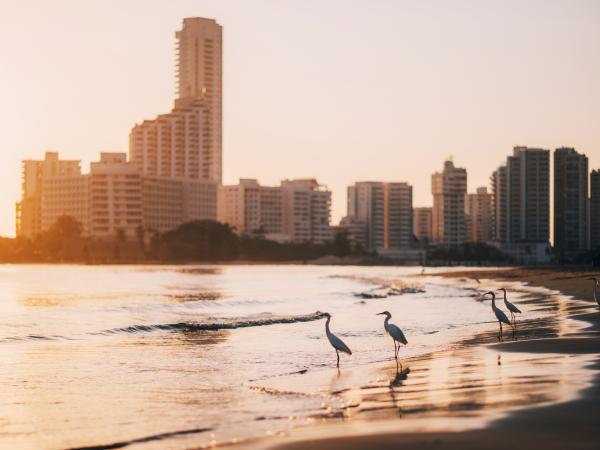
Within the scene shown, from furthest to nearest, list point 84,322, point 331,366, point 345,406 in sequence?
point 84,322, point 331,366, point 345,406

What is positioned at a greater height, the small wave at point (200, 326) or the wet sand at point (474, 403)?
the wet sand at point (474, 403)

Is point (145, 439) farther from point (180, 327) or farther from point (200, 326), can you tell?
point (180, 327)

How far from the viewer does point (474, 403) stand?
12789 millimetres

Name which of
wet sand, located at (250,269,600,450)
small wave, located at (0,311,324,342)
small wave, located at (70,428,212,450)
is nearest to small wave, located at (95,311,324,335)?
small wave, located at (0,311,324,342)

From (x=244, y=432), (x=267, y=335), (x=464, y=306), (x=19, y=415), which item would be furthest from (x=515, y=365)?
(x=464, y=306)

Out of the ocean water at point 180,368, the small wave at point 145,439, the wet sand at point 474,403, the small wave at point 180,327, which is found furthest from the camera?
the small wave at point 180,327

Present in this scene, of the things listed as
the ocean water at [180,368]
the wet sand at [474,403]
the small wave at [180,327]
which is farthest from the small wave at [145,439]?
the small wave at [180,327]

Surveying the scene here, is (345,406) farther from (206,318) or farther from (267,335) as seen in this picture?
(206,318)

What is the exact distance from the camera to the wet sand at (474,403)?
34.7 ft

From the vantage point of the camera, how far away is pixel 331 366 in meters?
20.1

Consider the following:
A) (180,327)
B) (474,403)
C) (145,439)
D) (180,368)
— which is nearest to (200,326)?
(180,327)

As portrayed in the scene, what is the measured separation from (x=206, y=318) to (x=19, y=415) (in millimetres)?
25893

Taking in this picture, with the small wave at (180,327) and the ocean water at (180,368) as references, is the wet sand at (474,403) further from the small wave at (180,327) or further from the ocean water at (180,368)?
the small wave at (180,327)

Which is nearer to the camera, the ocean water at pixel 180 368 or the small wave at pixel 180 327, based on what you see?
the ocean water at pixel 180 368
